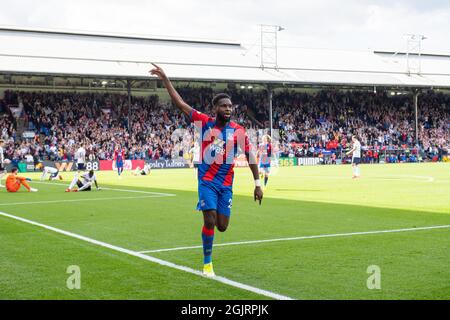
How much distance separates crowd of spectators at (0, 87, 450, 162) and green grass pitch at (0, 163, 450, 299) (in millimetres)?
32138

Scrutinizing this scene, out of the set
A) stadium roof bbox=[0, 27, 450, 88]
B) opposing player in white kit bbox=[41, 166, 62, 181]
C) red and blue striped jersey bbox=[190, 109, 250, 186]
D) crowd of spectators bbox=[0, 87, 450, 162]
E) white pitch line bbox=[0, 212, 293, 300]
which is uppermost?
stadium roof bbox=[0, 27, 450, 88]

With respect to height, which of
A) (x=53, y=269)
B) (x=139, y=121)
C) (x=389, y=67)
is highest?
(x=389, y=67)

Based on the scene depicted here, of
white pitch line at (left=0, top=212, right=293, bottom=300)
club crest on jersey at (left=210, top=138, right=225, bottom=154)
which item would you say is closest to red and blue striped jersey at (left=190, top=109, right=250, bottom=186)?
club crest on jersey at (left=210, top=138, right=225, bottom=154)

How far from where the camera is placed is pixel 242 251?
9.36 meters

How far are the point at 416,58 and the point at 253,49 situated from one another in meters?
22.0

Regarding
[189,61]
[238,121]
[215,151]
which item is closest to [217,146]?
[215,151]

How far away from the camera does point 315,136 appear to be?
198ft

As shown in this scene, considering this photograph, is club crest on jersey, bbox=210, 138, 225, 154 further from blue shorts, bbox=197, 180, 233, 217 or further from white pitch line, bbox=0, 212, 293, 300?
white pitch line, bbox=0, 212, 293, 300

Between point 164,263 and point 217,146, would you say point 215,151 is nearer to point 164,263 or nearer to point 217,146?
point 217,146

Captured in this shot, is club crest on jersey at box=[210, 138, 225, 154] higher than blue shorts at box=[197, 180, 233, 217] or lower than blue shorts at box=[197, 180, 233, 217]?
higher

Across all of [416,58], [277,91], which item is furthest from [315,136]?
[416,58]

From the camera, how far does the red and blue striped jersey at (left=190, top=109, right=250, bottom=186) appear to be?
7703 millimetres

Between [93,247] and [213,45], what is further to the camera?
[213,45]

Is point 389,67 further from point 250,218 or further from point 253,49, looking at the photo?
point 250,218
